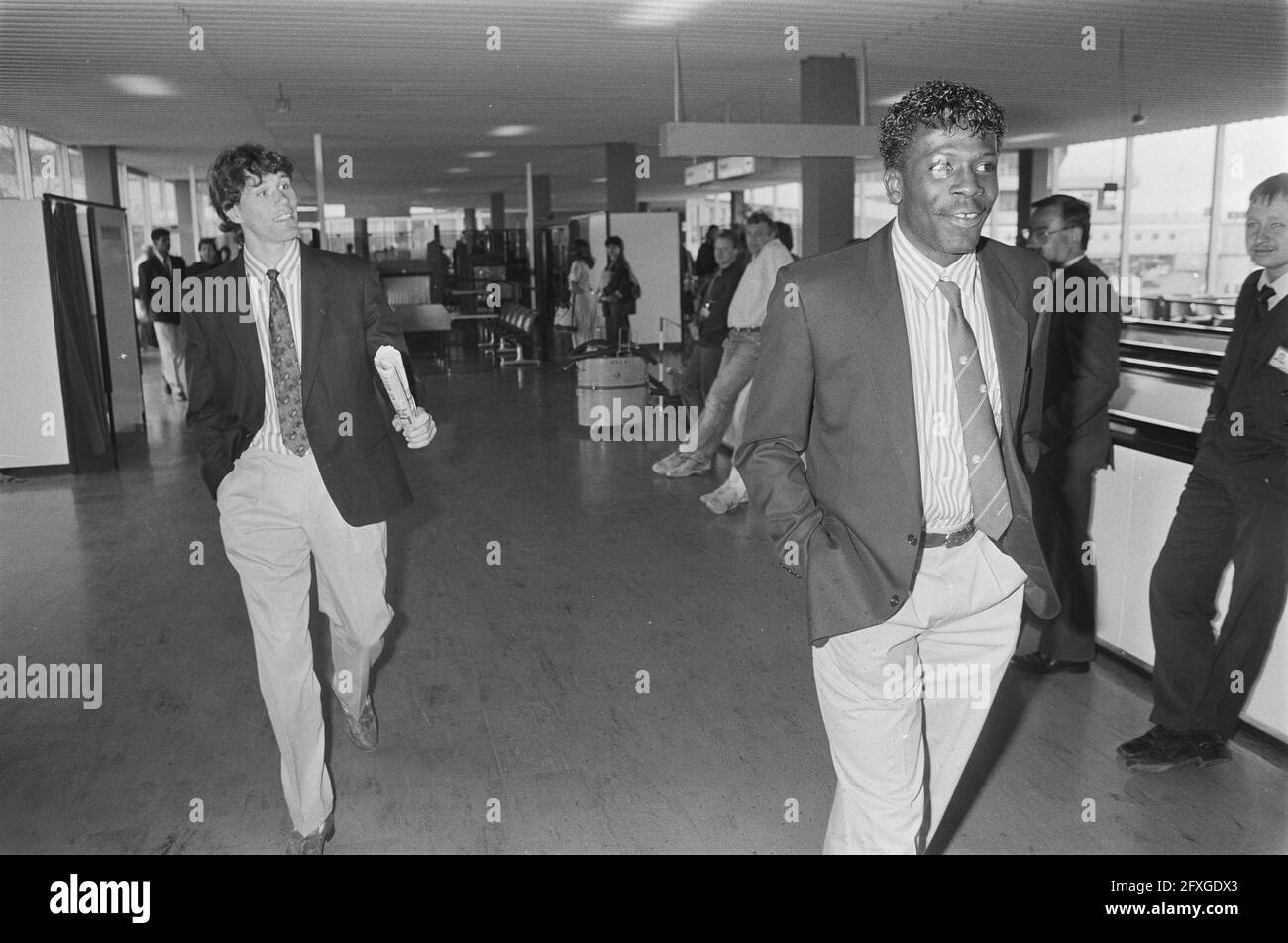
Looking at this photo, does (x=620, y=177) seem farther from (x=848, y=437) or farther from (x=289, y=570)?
(x=848, y=437)

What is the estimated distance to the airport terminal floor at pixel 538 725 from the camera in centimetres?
289

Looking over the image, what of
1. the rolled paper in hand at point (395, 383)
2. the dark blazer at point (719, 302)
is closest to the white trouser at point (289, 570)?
the rolled paper in hand at point (395, 383)

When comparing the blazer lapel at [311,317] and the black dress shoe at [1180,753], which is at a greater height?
the blazer lapel at [311,317]

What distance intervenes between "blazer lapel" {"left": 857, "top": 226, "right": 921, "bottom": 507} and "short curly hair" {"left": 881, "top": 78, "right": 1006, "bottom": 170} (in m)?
0.26

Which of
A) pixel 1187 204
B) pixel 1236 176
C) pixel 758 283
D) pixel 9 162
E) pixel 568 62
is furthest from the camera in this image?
pixel 1187 204

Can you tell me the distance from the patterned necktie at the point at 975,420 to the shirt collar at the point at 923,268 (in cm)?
2

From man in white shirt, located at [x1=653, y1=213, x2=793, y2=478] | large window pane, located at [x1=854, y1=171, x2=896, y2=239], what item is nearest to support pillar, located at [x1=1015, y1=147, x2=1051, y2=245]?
large window pane, located at [x1=854, y1=171, x2=896, y2=239]

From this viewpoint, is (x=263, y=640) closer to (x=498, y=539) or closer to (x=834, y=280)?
(x=834, y=280)

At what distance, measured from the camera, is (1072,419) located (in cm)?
374

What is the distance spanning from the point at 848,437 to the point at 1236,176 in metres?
17.1

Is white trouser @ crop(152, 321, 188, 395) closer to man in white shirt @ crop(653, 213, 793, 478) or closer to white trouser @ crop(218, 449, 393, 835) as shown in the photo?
man in white shirt @ crop(653, 213, 793, 478)

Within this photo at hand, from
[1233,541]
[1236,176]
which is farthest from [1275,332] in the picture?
[1236,176]

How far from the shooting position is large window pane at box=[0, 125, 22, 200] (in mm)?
13703

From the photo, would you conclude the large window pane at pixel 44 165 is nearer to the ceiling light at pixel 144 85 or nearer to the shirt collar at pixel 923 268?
the ceiling light at pixel 144 85
